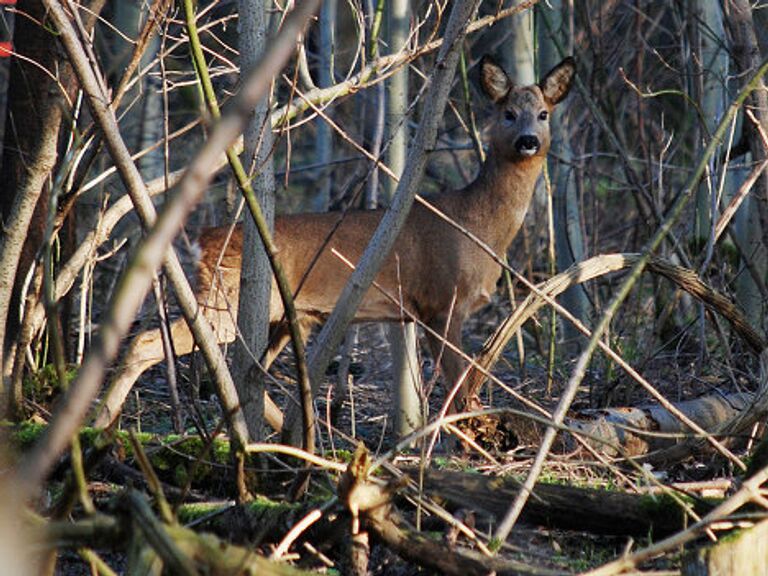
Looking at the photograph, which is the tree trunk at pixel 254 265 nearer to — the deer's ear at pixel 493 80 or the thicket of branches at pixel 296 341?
the thicket of branches at pixel 296 341

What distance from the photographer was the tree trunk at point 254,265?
448 centimetres

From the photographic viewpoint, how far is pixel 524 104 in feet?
27.6

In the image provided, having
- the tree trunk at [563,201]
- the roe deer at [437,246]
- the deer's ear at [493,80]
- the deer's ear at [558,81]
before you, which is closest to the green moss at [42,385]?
the roe deer at [437,246]

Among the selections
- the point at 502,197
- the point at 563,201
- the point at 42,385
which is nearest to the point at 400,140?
the point at 502,197

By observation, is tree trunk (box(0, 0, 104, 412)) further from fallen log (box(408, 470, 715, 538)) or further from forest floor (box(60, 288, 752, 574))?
fallen log (box(408, 470, 715, 538))

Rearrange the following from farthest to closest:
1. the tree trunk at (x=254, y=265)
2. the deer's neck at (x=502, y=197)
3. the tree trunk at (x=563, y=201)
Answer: the tree trunk at (x=563, y=201), the deer's neck at (x=502, y=197), the tree trunk at (x=254, y=265)

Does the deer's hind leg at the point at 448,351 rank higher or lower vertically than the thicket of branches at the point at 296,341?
lower

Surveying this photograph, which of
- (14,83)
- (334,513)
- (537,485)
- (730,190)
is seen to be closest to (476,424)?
(537,485)

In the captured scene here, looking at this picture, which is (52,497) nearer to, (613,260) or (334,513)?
(334,513)

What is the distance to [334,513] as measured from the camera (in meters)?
3.64

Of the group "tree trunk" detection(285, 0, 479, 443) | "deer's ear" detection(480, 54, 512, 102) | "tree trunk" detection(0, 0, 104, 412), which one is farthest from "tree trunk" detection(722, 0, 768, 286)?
"tree trunk" detection(0, 0, 104, 412)

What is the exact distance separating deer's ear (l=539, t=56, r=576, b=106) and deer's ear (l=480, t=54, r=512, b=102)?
251 mm

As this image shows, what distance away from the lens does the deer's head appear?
8383 millimetres

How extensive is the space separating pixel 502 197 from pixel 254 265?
4299 mm
